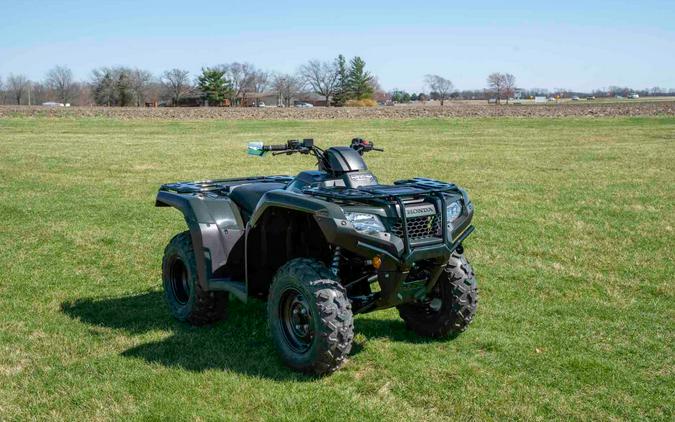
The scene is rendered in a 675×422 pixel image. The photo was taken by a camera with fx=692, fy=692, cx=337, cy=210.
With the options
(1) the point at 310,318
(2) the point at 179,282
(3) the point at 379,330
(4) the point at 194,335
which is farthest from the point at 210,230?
(3) the point at 379,330

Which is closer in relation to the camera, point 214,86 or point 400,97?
point 214,86

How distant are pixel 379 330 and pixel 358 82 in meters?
111

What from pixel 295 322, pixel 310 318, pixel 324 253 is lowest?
pixel 295 322

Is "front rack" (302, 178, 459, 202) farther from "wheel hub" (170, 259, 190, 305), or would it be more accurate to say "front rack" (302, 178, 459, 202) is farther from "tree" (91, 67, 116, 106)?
"tree" (91, 67, 116, 106)

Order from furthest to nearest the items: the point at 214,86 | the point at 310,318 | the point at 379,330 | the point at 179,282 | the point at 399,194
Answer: the point at 214,86 → the point at 179,282 → the point at 379,330 → the point at 310,318 → the point at 399,194

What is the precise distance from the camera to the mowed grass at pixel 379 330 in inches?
189

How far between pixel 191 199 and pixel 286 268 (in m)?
1.53

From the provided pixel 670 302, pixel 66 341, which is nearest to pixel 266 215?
pixel 66 341

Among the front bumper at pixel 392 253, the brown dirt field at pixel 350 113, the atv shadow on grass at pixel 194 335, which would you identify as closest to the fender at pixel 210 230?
the atv shadow on grass at pixel 194 335

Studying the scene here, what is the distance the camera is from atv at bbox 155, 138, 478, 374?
487 cm

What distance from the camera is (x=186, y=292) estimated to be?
22.3 ft

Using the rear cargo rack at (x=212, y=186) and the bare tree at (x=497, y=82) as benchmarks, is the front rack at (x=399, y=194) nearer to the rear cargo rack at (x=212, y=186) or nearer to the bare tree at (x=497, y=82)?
the rear cargo rack at (x=212, y=186)

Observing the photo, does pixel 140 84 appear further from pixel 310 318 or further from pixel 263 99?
pixel 310 318

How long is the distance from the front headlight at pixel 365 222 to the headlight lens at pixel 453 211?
2.02 ft
